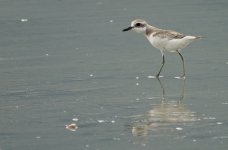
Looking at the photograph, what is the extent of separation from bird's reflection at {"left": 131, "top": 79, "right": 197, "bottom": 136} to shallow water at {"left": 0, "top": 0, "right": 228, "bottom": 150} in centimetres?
1

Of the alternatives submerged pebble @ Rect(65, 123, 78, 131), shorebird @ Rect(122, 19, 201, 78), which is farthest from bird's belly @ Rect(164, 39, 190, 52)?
submerged pebble @ Rect(65, 123, 78, 131)

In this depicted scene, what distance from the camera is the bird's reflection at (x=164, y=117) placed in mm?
7990

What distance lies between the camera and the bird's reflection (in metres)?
7.99

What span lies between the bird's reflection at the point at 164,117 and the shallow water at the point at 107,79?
0.04ft

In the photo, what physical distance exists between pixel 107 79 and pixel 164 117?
2.30 m

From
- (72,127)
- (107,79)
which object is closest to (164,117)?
(72,127)

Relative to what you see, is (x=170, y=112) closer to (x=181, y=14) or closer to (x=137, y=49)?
(x=137, y=49)

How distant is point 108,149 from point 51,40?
21.7 ft

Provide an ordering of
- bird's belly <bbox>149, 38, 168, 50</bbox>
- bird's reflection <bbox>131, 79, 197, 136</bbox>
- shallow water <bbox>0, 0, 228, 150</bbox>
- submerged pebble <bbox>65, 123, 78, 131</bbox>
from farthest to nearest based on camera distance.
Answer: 1. bird's belly <bbox>149, 38, 168, 50</bbox>
2. submerged pebble <bbox>65, 123, 78, 131</bbox>
3. bird's reflection <bbox>131, 79, 197, 136</bbox>
4. shallow water <bbox>0, 0, 228, 150</bbox>

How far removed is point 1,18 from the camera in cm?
1566

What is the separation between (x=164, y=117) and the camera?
8.47m

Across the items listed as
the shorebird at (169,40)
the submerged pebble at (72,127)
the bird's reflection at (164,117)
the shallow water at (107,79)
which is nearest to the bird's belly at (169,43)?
the shorebird at (169,40)

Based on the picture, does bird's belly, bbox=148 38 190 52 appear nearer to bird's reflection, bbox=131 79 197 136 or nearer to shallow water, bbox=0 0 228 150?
shallow water, bbox=0 0 228 150

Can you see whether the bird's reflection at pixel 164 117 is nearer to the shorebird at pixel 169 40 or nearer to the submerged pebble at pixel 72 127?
the submerged pebble at pixel 72 127
